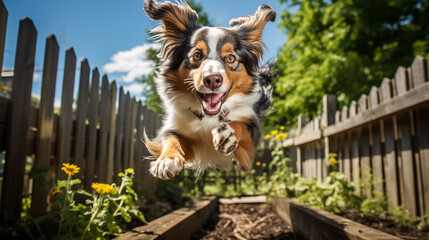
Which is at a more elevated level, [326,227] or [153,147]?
[153,147]

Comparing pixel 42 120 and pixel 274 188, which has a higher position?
pixel 42 120

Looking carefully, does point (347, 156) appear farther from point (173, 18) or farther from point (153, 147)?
point (173, 18)

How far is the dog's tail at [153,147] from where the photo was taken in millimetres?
885

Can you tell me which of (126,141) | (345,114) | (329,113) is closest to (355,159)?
(345,114)

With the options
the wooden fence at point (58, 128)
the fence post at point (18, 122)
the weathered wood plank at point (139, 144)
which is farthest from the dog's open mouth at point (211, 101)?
the fence post at point (18, 122)

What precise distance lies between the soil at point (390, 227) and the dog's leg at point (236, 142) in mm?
3109

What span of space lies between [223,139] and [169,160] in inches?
6.5

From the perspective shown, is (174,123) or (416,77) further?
(416,77)

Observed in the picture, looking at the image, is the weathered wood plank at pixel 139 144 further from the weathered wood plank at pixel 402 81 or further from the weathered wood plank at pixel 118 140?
the weathered wood plank at pixel 402 81

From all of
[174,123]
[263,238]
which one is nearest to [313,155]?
[263,238]

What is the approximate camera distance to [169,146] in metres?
0.84

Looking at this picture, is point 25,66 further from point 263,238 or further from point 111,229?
point 263,238

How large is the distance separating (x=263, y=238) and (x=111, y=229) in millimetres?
1567

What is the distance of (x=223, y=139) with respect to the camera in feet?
2.38
